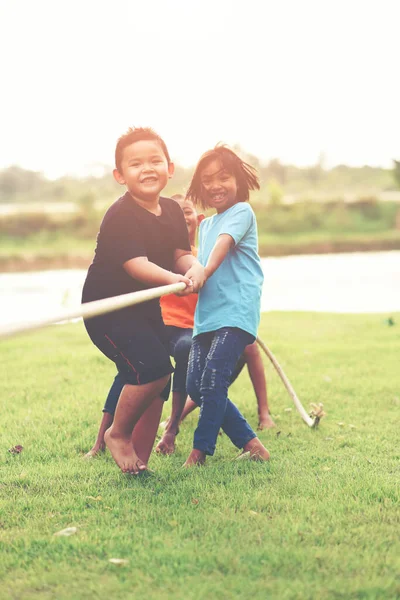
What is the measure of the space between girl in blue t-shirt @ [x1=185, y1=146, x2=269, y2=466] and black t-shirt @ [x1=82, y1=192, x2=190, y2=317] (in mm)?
321

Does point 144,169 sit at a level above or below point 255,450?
above

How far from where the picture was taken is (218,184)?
Result: 427 centimetres

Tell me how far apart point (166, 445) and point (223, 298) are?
37.3 inches

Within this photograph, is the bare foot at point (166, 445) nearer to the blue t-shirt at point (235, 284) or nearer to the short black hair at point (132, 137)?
the blue t-shirt at point (235, 284)

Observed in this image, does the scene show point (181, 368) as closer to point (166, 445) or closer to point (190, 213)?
point (166, 445)

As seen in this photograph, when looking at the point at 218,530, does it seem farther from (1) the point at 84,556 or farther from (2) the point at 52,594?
(2) the point at 52,594

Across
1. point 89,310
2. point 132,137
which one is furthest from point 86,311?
point 132,137

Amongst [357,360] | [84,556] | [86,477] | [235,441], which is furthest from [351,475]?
[357,360]

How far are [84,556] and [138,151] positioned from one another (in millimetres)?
1795

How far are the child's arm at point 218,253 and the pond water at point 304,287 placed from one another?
6.01m

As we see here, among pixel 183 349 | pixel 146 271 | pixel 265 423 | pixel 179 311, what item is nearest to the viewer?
pixel 146 271

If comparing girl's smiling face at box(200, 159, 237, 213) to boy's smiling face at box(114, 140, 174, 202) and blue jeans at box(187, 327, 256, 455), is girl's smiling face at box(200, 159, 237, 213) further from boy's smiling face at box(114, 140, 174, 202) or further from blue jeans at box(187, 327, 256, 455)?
blue jeans at box(187, 327, 256, 455)

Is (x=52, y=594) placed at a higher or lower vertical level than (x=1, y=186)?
lower

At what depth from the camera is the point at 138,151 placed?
3.72 metres
